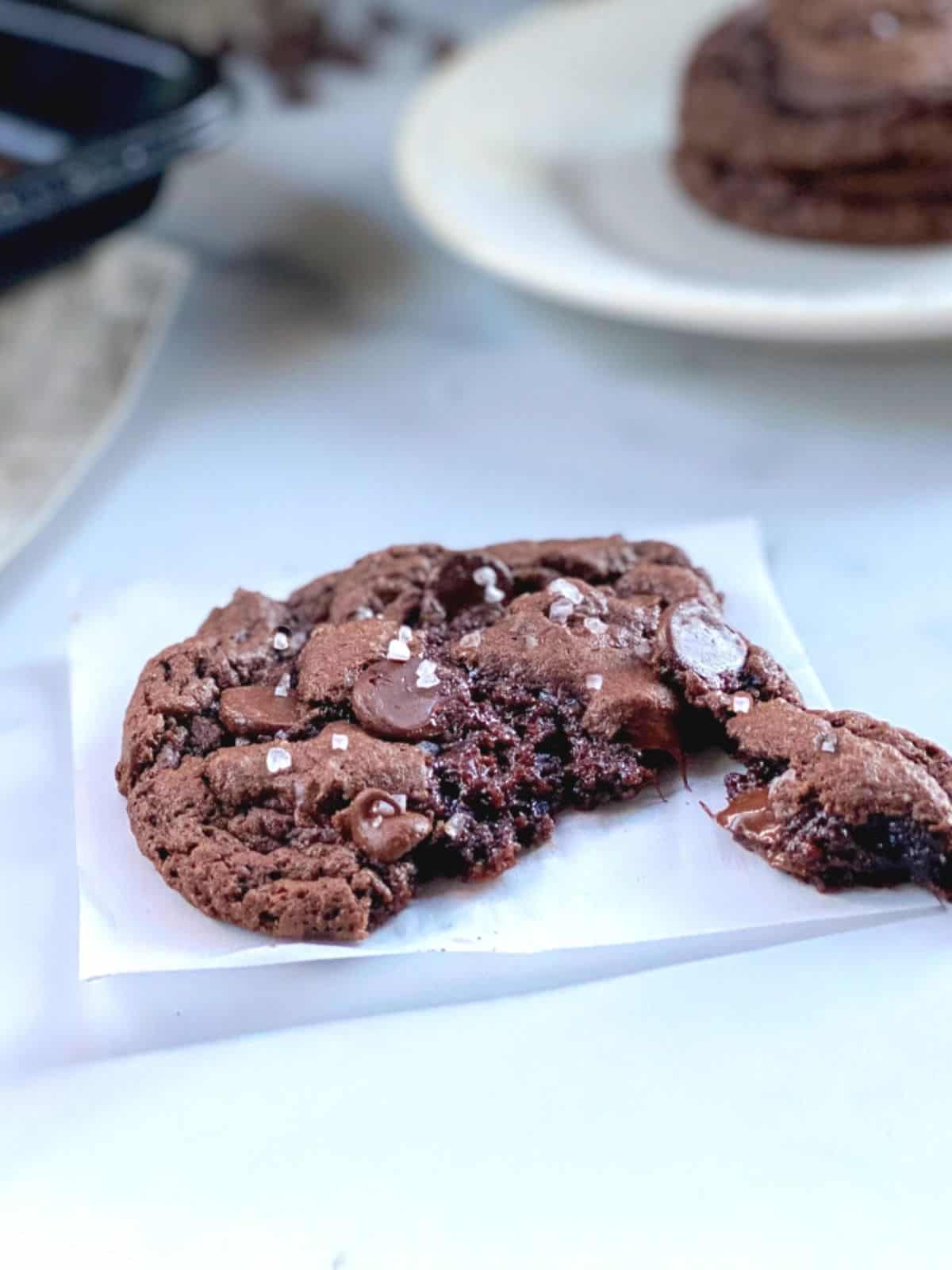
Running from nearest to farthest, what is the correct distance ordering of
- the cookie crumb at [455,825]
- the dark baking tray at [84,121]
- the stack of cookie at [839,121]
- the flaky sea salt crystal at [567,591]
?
1. the cookie crumb at [455,825]
2. the flaky sea salt crystal at [567,591]
3. the dark baking tray at [84,121]
4. the stack of cookie at [839,121]

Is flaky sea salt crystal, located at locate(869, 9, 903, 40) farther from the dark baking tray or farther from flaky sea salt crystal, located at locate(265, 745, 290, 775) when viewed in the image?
flaky sea salt crystal, located at locate(265, 745, 290, 775)

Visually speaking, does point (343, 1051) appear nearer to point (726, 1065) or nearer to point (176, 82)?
point (726, 1065)

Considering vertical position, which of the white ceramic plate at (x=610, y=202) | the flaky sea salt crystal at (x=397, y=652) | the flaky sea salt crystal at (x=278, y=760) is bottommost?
the flaky sea salt crystal at (x=278, y=760)

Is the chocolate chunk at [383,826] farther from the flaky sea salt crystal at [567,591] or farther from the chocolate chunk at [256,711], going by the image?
the flaky sea salt crystal at [567,591]

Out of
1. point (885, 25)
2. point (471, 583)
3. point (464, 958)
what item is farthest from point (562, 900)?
point (885, 25)

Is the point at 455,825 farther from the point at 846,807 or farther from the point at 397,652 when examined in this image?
the point at 846,807

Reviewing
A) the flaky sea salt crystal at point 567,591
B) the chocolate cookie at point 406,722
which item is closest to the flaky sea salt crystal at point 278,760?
the chocolate cookie at point 406,722

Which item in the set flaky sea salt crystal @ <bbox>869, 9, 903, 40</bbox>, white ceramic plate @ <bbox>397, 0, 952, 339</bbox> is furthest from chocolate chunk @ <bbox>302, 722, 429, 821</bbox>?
flaky sea salt crystal @ <bbox>869, 9, 903, 40</bbox>

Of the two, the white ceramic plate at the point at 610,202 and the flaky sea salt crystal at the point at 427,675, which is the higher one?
the white ceramic plate at the point at 610,202
